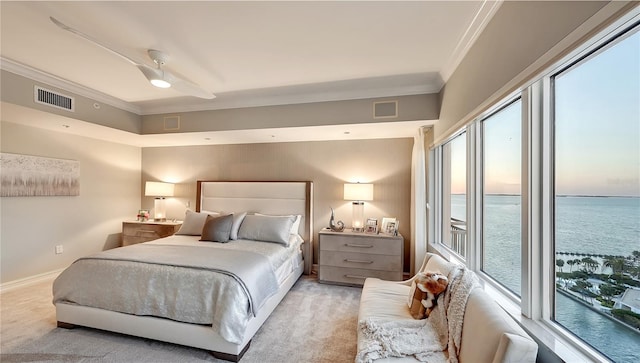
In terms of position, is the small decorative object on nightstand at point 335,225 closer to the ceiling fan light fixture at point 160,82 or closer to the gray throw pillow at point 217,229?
the gray throw pillow at point 217,229

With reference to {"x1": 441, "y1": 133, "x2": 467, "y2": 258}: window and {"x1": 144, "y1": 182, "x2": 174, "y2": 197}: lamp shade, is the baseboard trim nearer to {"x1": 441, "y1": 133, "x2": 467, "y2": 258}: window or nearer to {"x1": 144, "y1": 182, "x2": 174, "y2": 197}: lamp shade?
{"x1": 144, "y1": 182, "x2": 174, "y2": 197}: lamp shade

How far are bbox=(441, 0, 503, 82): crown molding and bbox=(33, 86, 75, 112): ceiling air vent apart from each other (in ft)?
14.1

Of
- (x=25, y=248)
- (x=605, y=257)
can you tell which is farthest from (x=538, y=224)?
(x=25, y=248)

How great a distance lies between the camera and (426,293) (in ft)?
5.93

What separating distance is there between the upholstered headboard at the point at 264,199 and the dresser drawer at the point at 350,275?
447 millimetres

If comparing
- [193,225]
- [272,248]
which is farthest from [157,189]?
[272,248]

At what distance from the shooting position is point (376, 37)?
207 centimetres

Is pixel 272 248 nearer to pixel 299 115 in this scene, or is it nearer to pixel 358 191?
pixel 358 191

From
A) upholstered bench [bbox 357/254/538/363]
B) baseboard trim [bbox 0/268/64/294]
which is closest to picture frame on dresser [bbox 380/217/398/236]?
upholstered bench [bbox 357/254/538/363]

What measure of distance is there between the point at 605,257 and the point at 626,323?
238mm

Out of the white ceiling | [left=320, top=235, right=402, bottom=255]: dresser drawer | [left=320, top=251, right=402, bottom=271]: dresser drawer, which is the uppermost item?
the white ceiling

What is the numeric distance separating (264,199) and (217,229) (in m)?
1.01

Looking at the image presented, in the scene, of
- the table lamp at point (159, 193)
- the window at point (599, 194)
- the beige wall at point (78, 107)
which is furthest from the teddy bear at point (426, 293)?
the table lamp at point (159, 193)

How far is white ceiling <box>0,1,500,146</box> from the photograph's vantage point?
175 cm
